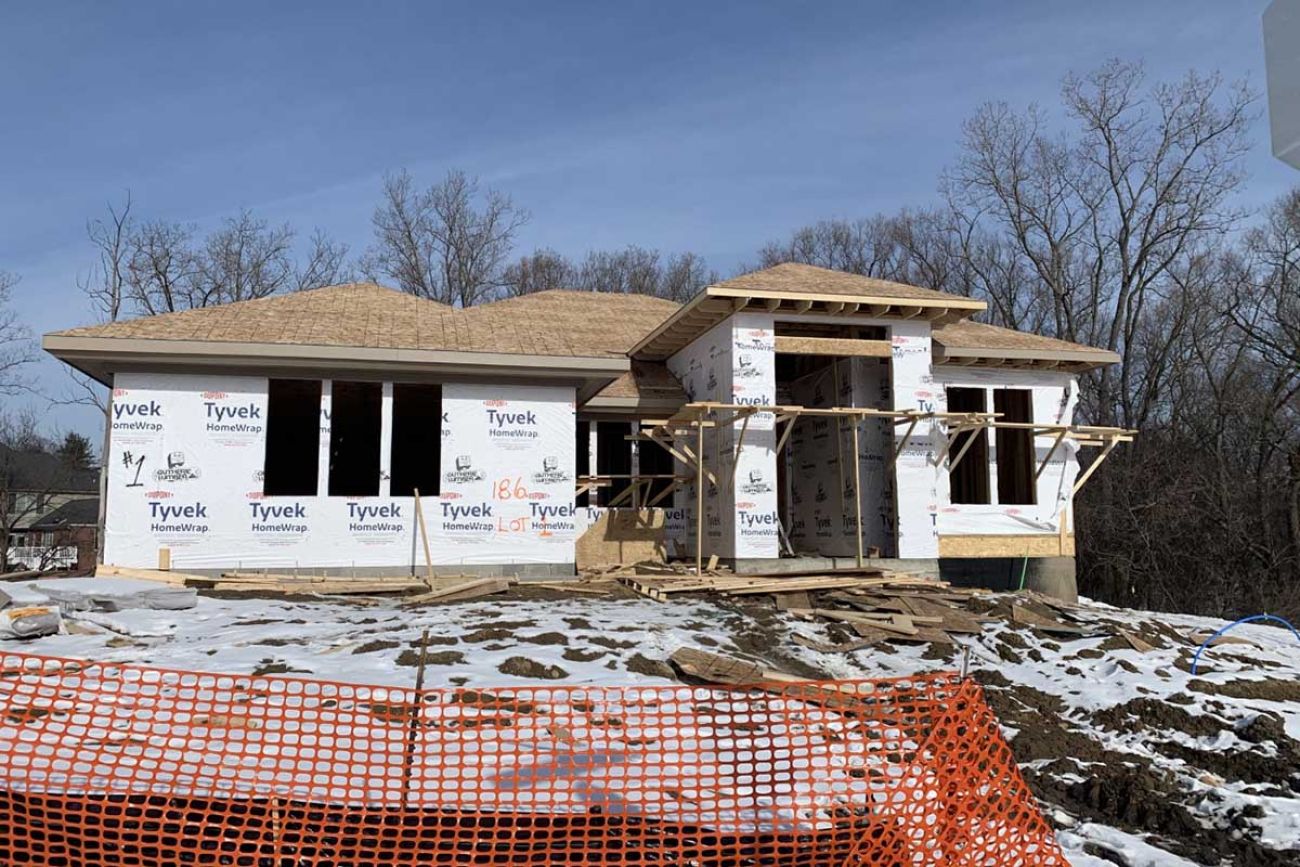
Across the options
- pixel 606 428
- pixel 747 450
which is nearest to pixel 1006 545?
pixel 747 450

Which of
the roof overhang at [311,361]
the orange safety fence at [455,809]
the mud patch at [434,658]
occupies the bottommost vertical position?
the orange safety fence at [455,809]

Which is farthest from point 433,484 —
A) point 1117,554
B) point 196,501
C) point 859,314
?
point 1117,554

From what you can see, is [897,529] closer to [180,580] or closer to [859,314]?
[859,314]

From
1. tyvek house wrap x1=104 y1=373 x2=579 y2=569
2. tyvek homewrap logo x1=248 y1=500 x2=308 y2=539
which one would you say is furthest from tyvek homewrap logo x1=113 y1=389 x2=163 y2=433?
tyvek homewrap logo x1=248 y1=500 x2=308 y2=539

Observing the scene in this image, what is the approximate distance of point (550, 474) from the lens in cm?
1530

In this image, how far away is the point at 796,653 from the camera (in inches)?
400

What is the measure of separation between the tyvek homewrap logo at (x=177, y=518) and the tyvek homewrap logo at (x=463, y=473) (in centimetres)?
362

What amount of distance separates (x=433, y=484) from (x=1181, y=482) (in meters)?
19.6

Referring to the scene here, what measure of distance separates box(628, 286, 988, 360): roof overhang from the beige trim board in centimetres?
419

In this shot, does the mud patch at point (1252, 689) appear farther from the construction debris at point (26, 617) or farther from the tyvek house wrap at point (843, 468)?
the construction debris at point (26, 617)

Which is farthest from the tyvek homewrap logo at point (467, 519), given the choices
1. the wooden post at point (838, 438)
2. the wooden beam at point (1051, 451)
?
the wooden beam at point (1051, 451)

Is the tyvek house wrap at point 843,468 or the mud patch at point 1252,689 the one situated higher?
the tyvek house wrap at point 843,468

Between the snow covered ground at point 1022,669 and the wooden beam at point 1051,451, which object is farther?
the wooden beam at point 1051,451

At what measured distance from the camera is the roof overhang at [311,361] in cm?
1359
